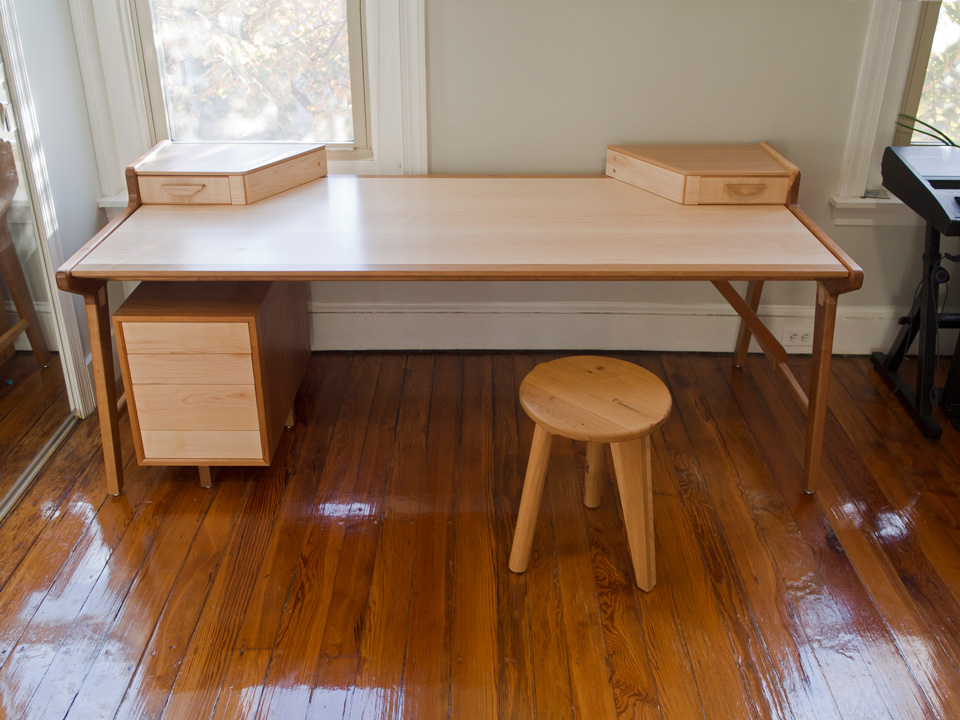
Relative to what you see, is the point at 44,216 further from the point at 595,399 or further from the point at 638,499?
the point at 638,499

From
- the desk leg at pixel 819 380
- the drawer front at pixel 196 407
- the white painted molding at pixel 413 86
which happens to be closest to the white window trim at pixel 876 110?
the desk leg at pixel 819 380

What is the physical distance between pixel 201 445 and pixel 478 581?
866mm

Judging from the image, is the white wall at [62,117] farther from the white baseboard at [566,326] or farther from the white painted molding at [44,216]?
the white baseboard at [566,326]

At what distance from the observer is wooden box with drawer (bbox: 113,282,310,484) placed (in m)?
2.03

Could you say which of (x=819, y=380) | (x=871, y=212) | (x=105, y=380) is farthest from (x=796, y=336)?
(x=105, y=380)

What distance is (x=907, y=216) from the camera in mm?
2824

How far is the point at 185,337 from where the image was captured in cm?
204

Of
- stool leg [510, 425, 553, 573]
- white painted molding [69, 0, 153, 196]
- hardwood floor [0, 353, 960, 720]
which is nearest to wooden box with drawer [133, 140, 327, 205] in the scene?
white painted molding [69, 0, 153, 196]

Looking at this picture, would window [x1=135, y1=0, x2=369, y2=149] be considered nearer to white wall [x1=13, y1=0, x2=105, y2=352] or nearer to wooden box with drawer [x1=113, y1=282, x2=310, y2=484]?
white wall [x1=13, y1=0, x2=105, y2=352]

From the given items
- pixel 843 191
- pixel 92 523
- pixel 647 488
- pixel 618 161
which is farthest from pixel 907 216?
pixel 92 523

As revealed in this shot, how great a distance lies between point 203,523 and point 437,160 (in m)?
1.44

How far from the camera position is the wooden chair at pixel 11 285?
7.23ft

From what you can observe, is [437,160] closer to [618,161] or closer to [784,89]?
[618,161]

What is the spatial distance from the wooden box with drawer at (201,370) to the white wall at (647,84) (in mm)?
1004
